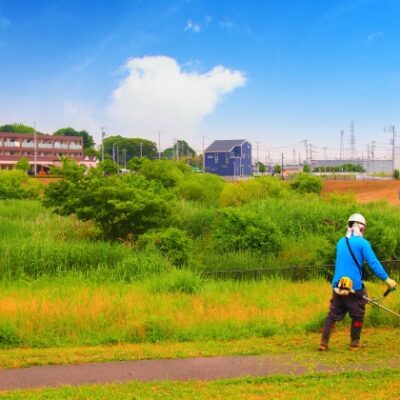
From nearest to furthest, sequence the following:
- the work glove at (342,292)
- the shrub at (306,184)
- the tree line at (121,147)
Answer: the work glove at (342,292), the shrub at (306,184), the tree line at (121,147)

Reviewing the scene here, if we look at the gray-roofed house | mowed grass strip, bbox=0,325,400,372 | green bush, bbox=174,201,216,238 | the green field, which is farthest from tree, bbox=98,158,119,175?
the gray-roofed house

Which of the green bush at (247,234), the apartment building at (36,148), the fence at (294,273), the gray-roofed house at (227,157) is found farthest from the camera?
the apartment building at (36,148)

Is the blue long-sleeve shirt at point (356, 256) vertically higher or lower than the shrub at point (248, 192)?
lower

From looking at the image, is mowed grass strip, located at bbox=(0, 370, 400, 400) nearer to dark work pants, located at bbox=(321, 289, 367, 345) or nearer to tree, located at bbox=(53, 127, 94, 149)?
dark work pants, located at bbox=(321, 289, 367, 345)

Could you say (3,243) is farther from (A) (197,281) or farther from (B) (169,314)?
(B) (169,314)

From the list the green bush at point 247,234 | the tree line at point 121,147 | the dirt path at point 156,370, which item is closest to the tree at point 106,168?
the green bush at point 247,234

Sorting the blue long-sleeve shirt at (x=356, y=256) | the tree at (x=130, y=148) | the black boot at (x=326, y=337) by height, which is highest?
the tree at (x=130, y=148)

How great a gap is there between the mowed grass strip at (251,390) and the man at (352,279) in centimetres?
116

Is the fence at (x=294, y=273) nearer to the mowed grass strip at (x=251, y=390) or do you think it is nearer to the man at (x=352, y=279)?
the man at (x=352, y=279)

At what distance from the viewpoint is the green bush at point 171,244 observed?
47.8 feet

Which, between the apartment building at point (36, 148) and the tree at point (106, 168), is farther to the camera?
the apartment building at point (36, 148)

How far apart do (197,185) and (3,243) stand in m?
16.0

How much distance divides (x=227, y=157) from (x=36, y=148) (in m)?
29.7

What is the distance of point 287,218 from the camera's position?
19.5 metres
